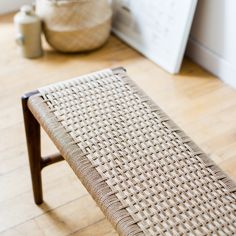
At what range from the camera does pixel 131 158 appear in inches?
37.1

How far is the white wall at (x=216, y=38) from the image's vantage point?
5.91 feet

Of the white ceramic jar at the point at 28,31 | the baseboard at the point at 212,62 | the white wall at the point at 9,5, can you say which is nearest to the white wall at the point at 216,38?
the baseboard at the point at 212,62

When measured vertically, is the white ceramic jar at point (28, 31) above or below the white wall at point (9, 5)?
above

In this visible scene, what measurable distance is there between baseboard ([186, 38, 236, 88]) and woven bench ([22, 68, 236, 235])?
2.87 feet

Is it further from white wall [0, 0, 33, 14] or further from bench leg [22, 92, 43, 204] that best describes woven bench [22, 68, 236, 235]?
white wall [0, 0, 33, 14]

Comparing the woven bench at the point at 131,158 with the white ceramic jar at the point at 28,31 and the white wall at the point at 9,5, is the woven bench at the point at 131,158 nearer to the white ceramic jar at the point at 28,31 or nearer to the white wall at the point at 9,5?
the white ceramic jar at the point at 28,31

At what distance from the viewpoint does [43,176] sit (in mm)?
1434

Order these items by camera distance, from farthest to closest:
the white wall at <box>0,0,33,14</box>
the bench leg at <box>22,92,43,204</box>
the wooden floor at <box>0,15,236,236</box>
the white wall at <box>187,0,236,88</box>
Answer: the white wall at <box>0,0,33,14</box>, the white wall at <box>187,0,236,88</box>, the wooden floor at <box>0,15,236,236</box>, the bench leg at <box>22,92,43,204</box>

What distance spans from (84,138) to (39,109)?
154 mm

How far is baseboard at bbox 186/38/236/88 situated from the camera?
190cm

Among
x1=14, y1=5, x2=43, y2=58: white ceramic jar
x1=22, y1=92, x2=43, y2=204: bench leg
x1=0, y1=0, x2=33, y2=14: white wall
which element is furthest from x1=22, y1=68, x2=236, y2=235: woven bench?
x1=0, y1=0, x2=33, y2=14: white wall

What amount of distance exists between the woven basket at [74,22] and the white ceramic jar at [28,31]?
59mm

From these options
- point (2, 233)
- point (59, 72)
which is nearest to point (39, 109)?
point (2, 233)

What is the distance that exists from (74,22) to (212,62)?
686 millimetres
